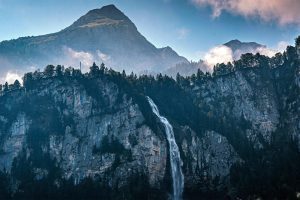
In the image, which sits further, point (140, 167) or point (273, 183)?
point (140, 167)

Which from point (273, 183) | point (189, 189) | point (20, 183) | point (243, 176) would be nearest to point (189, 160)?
point (189, 189)

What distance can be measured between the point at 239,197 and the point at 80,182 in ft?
213

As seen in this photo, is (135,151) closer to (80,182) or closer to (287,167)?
→ (80,182)

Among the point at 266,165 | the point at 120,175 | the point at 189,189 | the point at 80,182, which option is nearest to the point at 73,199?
the point at 80,182

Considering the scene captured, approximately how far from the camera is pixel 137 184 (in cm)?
18525

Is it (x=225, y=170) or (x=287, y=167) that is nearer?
(x=287, y=167)

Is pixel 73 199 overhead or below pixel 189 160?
below

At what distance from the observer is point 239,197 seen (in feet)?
572

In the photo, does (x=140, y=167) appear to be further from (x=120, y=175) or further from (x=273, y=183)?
(x=273, y=183)

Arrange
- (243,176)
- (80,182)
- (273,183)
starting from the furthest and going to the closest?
(80,182), (243,176), (273,183)

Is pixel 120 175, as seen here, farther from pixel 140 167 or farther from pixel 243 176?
pixel 243 176

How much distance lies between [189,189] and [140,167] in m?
21.6

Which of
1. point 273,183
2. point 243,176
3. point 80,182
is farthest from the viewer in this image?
Result: point 80,182

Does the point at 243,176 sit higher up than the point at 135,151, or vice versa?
the point at 135,151
